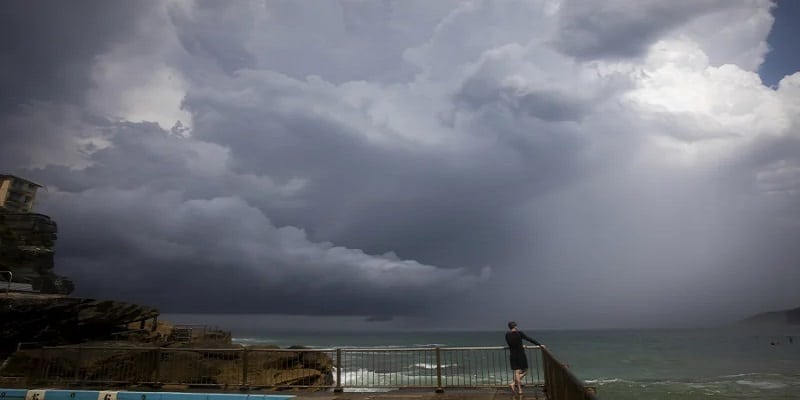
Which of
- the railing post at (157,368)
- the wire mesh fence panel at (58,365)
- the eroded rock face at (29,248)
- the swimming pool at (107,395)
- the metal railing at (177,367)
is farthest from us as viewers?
the eroded rock face at (29,248)

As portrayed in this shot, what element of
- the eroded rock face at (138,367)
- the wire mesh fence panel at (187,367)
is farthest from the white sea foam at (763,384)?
the eroded rock face at (138,367)

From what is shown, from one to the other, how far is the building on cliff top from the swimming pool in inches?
2677

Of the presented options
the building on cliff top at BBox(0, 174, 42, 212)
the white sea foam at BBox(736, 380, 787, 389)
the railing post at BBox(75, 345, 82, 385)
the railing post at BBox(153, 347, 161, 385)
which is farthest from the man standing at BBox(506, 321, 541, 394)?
the building on cliff top at BBox(0, 174, 42, 212)

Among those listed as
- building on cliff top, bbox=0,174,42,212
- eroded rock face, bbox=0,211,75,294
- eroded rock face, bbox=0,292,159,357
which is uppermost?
building on cliff top, bbox=0,174,42,212

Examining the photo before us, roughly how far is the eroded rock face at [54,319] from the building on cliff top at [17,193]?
52.2 m

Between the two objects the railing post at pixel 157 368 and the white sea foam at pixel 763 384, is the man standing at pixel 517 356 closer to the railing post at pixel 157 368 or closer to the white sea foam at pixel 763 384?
the railing post at pixel 157 368

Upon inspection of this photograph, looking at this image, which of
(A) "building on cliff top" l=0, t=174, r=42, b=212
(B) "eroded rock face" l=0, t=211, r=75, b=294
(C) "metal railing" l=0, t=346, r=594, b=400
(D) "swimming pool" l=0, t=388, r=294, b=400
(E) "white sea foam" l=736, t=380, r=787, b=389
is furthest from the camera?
(A) "building on cliff top" l=0, t=174, r=42, b=212

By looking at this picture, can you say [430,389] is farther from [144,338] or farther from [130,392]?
[144,338]

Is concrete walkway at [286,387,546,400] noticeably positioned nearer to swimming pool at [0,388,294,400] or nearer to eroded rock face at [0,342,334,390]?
eroded rock face at [0,342,334,390]

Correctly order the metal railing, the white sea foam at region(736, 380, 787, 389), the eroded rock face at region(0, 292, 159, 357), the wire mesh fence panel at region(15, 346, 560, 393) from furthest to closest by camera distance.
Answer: the white sea foam at region(736, 380, 787, 389), the eroded rock face at region(0, 292, 159, 357), the wire mesh fence panel at region(15, 346, 560, 393), the metal railing

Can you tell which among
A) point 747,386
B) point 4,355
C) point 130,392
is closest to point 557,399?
point 130,392

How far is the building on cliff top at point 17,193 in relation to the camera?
210ft

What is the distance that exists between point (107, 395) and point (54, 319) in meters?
16.8

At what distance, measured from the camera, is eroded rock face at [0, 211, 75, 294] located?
4200 centimetres
